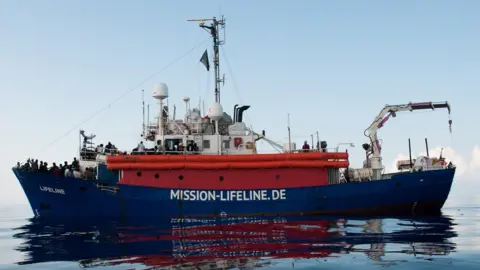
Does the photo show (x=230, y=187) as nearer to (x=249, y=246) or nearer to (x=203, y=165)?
(x=203, y=165)

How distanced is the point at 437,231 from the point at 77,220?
15834 mm

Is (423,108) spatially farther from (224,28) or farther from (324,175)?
(224,28)

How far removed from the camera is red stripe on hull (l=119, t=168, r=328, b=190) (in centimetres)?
2230

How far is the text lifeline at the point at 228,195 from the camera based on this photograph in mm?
21875

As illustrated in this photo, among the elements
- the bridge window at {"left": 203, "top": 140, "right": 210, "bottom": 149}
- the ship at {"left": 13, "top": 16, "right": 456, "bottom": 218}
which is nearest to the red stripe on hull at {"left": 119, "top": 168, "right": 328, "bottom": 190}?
the ship at {"left": 13, "top": 16, "right": 456, "bottom": 218}

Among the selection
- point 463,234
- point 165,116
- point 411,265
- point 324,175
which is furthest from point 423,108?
point 411,265

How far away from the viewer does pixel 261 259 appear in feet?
33.1

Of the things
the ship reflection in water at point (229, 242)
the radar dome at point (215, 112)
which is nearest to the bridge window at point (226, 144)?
the radar dome at point (215, 112)

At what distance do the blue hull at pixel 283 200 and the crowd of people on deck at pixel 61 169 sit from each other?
615mm

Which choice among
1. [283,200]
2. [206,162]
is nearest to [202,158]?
[206,162]

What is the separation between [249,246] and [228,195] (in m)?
9.92

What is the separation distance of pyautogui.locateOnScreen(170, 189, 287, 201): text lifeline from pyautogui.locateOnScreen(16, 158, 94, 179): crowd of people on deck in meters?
4.91

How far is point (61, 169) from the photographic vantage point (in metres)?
23.2

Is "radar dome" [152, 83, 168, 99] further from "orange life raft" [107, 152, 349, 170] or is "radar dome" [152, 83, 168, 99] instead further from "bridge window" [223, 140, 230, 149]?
"bridge window" [223, 140, 230, 149]
